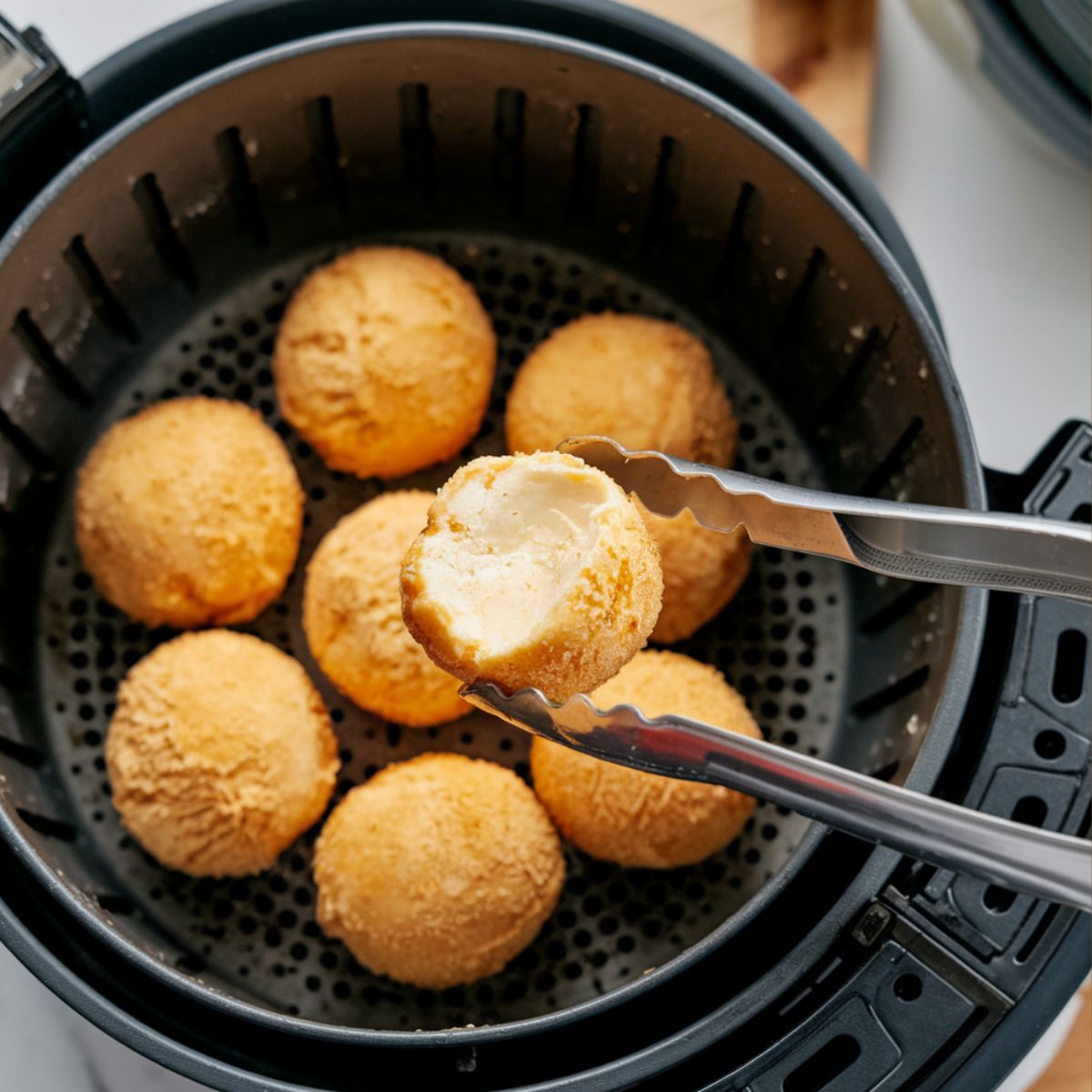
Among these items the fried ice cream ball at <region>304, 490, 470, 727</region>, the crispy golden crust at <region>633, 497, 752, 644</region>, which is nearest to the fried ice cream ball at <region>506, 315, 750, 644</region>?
the crispy golden crust at <region>633, 497, 752, 644</region>

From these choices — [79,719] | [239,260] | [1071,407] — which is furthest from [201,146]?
[1071,407]

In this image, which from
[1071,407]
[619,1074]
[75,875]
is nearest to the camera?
[619,1074]

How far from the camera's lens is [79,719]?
905 mm

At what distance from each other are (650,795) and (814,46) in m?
0.62

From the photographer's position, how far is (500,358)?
3.23ft

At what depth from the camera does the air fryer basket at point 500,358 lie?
2.62ft

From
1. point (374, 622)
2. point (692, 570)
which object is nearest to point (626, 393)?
point (692, 570)

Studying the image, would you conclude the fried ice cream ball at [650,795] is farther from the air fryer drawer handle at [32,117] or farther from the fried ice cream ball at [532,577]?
A: the air fryer drawer handle at [32,117]

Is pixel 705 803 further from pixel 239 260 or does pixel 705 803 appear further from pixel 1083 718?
pixel 239 260

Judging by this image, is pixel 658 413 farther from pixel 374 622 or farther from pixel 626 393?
pixel 374 622

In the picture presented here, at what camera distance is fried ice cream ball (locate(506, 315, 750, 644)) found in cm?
87

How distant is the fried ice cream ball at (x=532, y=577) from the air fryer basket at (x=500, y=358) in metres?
0.26

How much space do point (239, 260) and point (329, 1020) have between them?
1.91 ft

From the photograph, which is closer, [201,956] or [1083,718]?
[1083,718]
